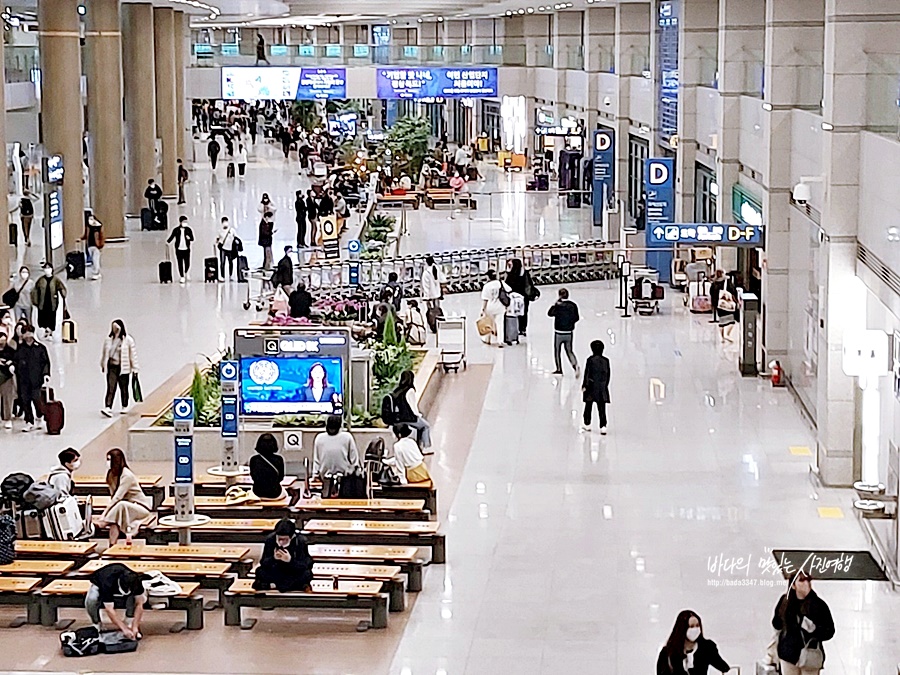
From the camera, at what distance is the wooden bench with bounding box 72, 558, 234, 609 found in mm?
13984

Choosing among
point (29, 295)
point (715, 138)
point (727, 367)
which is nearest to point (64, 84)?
point (29, 295)

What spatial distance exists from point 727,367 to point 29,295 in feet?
37.0

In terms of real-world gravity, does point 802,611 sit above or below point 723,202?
below

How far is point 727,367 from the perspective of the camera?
85.2 feet

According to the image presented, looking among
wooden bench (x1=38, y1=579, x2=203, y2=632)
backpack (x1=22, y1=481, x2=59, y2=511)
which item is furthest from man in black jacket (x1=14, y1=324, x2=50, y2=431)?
wooden bench (x1=38, y1=579, x2=203, y2=632)

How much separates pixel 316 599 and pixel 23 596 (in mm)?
2372

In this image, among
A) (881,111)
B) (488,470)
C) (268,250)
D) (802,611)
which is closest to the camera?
(802,611)

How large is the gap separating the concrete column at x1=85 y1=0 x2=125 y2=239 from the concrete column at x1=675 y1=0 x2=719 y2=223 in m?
14.8

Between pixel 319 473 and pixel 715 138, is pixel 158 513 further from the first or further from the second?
Result: pixel 715 138

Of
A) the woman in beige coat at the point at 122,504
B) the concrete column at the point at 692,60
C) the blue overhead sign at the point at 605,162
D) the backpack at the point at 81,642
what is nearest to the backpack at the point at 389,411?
the woman in beige coat at the point at 122,504

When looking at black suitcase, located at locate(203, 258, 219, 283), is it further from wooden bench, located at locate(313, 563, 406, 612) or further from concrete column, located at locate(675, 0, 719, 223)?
wooden bench, located at locate(313, 563, 406, 612)

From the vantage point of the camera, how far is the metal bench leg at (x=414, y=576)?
14.5 metres

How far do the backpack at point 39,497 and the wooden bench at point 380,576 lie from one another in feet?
8.89

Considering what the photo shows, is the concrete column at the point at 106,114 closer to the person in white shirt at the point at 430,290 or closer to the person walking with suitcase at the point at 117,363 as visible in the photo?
the person in white shirt at the point at 430,290
